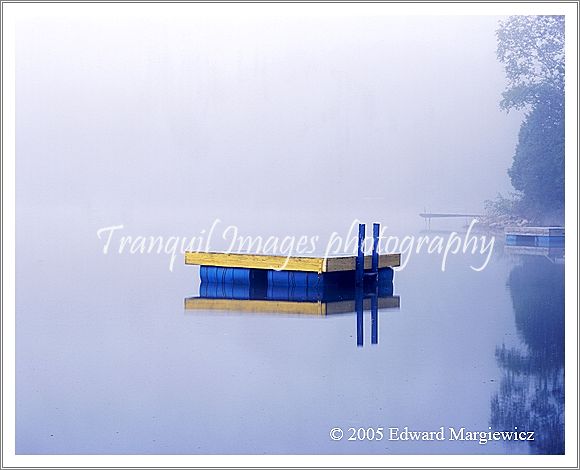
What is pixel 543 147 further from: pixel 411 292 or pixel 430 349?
pixel 430 349

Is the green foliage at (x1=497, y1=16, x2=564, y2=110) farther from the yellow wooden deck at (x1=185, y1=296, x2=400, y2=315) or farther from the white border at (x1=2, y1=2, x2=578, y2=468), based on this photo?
the white border at (x1=2, y1=2, x2=578, y2=468)

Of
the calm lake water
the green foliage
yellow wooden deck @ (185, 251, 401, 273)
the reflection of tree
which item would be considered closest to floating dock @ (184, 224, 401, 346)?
yellow wooden deck @ (185, 251, 401, 273)

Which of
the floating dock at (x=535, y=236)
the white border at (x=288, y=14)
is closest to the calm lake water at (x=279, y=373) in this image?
the white border at (x=288, y=14)

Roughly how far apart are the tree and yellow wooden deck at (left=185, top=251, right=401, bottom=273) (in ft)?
21.7

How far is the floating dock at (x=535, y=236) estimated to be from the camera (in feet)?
57.5

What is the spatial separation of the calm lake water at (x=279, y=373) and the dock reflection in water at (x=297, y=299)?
180 millimetres

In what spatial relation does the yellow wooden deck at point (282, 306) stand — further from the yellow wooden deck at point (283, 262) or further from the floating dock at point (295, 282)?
the yellow wooden deck at point (283, 262)

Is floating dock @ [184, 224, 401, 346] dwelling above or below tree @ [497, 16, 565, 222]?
below

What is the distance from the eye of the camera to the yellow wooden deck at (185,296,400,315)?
10016 millimetres

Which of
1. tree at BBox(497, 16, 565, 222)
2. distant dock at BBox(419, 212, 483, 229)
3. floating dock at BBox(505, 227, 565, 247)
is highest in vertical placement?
tree at BBox(497, 16, 565, 222)

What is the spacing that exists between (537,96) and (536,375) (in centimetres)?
1122

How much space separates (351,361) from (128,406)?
69.1 inches

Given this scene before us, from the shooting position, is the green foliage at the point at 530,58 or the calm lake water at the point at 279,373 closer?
the calm lake water at the point at 279,373

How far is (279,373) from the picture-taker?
7.47 meters
